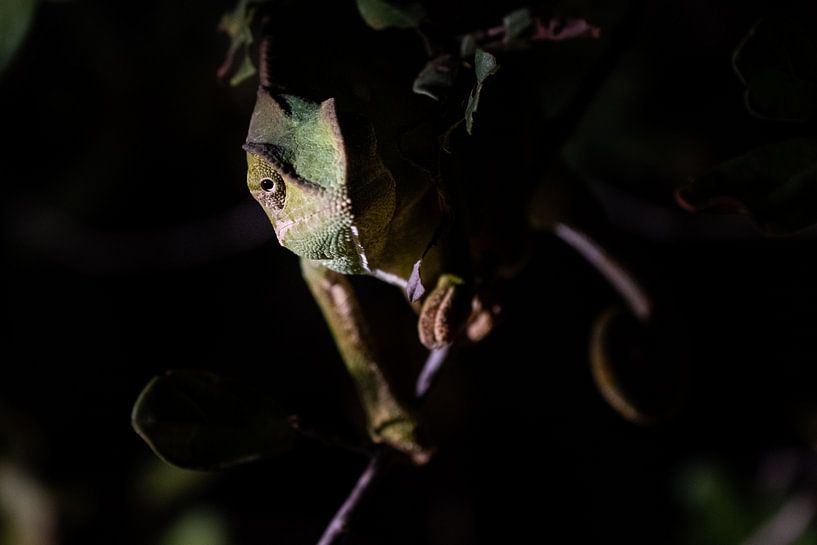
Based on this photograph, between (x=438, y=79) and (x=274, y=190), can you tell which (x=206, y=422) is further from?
(x=438, y=79)

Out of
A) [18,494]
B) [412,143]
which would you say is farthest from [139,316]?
[412,143]

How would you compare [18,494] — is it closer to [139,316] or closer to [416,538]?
[139,316]

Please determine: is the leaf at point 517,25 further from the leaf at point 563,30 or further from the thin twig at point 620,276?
the thin twig at point 620,276

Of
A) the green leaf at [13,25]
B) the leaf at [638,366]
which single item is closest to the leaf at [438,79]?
the green leaf at [13,25]

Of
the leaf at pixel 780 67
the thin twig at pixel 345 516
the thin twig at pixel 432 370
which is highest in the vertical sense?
the leaf at pixel 780 67

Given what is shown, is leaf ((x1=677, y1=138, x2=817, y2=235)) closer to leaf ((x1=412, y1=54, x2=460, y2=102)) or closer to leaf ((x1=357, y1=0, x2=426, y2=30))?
leaf ((x1=412, y1=54, x2=460, y2=102))

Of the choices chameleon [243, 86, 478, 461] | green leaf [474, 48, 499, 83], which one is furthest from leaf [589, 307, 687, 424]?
green leaf [474, 48, 499, 83]

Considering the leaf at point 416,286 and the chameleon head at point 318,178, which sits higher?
the chameleon head at point 318,178
